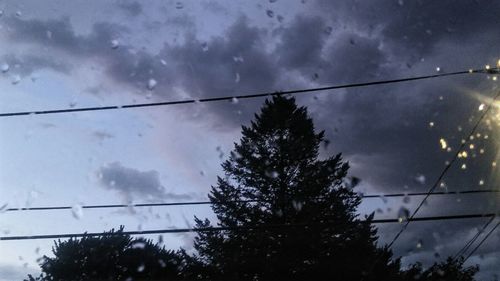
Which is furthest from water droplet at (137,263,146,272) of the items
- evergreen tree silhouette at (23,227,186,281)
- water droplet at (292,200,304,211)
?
water droplet at (292,200,304,211)

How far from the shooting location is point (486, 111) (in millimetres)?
7602

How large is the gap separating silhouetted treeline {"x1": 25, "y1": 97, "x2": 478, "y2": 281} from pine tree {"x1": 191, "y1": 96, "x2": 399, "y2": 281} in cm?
4

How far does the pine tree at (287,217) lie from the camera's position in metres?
16.2

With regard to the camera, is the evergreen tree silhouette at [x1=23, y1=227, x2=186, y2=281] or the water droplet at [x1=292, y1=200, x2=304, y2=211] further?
the evergreen tree silhouette at [x1=23, y1=227, x2=186, y2=281]

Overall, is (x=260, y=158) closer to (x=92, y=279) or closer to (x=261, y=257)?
(x=261, y=257)

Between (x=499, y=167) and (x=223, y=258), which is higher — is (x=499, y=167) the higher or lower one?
the lower one

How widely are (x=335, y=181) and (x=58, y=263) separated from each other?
62.0 feet

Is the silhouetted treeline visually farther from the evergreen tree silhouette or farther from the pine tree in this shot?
the evergreen tree silhouette

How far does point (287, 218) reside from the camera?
55.0ft

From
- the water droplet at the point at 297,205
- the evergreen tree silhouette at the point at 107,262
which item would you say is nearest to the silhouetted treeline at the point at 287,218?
the water droplet at the point at 297,205

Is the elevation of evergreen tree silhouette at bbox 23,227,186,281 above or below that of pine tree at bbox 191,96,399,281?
above

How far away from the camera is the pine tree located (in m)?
16.2

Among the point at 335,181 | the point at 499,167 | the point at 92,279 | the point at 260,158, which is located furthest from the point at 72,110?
the point at 92,279

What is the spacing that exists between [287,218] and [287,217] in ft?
0.19
